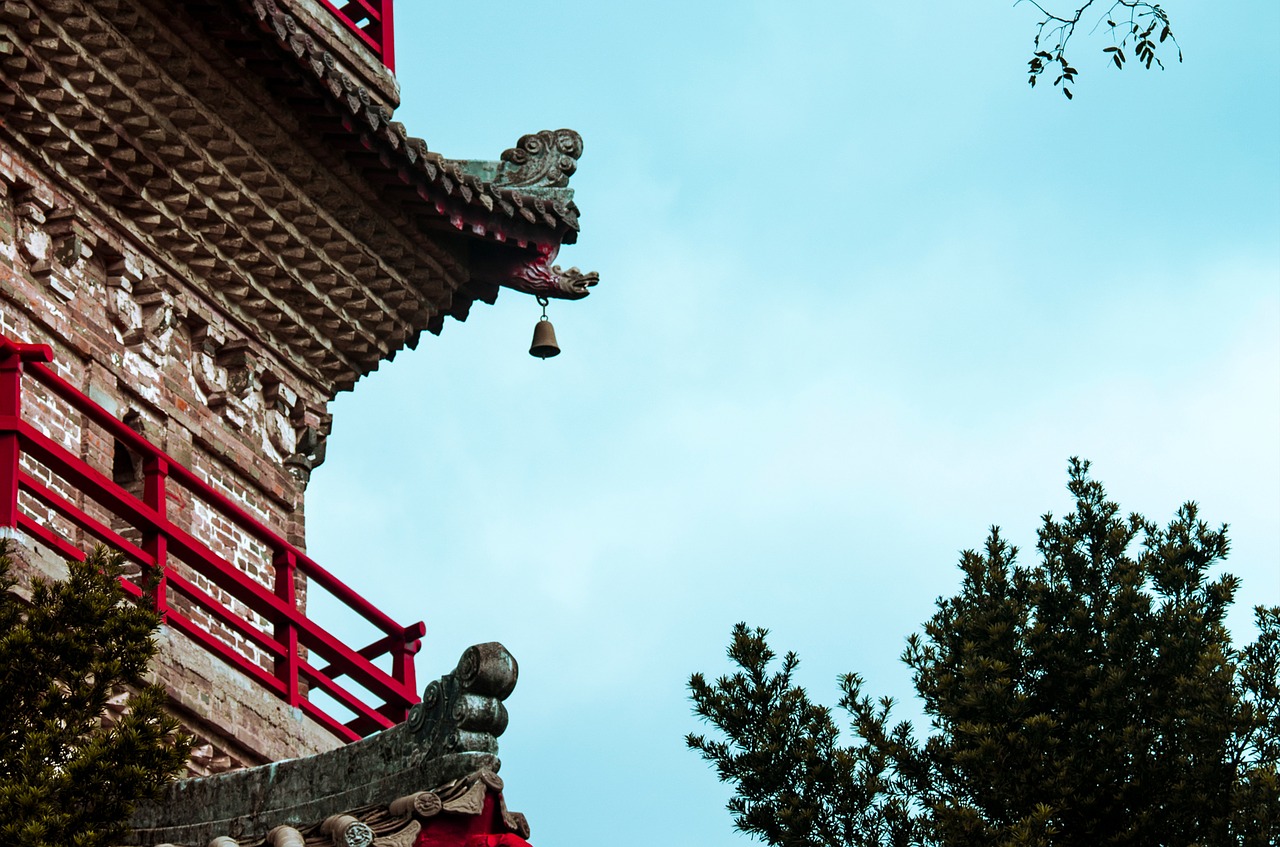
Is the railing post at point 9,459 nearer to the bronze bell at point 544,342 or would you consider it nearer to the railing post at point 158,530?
the railing post at point 158,530

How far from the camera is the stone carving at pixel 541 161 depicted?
1570 cm

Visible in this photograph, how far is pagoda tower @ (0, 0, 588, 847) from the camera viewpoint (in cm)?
1087

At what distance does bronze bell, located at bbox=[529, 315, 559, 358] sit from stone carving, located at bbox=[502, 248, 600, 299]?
0.22 meters

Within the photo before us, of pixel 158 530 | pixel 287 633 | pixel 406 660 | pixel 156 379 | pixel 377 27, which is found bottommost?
pixel 158 530

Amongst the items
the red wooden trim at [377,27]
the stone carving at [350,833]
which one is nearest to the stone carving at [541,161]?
the red wooden trim at [377,27]

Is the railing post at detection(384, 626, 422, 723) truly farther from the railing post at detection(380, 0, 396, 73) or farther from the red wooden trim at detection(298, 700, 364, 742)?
the railing post at detection(380, 0, 396, 73)

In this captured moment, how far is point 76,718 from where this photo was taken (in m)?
7.73

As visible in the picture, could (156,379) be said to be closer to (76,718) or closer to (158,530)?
(158,530)

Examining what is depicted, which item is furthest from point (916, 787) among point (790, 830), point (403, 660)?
point (403, 660)

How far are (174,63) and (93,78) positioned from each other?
1.61 ft

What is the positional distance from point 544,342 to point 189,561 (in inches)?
215

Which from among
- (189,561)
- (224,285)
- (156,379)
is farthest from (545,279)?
(189,561)

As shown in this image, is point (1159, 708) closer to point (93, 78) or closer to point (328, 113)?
point (328, 113)

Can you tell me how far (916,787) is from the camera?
1226 cm
